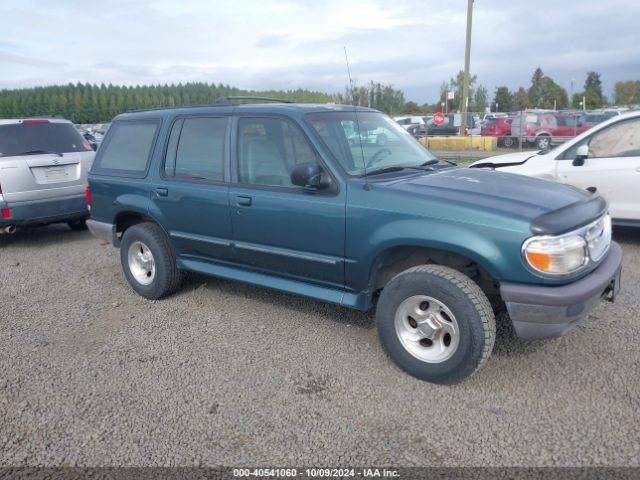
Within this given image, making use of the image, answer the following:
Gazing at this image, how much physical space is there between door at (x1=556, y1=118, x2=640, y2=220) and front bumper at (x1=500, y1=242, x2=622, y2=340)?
3.60 meters

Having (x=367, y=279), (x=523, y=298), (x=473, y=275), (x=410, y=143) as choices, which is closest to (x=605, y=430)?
(x=523, y=298)

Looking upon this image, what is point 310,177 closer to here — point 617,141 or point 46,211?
point 617,141

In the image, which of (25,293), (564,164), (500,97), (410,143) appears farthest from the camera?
(500,97)

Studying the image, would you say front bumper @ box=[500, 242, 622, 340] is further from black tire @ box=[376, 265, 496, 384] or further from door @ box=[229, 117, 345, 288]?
door @ box=[229, 117, 345, 288]

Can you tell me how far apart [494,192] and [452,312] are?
2.79ft

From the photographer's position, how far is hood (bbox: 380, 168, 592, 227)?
326 cm

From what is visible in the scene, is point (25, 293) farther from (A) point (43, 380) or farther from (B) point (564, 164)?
(B) point (564, 164)

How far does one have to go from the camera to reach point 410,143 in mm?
4641

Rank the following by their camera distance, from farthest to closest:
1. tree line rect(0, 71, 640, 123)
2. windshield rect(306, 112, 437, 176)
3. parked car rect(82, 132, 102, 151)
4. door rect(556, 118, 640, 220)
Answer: tree line rect(0, 71, 640, 123) → parked car rect(82, 132, 102, 151) → door rect(556, 118, 640, 220) → windshield rect(306, 112, 437, 176)

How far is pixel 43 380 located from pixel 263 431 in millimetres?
1698

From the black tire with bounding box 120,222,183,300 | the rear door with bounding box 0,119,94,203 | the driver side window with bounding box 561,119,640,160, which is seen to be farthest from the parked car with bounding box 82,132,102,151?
the driver side window with bounding box 561,119,640,160

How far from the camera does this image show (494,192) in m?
3.52

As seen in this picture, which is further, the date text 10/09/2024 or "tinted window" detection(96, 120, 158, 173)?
"tinted window" detection(96, 120, 158, 173)

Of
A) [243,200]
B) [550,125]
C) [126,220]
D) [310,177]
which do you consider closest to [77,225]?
[126,220]
